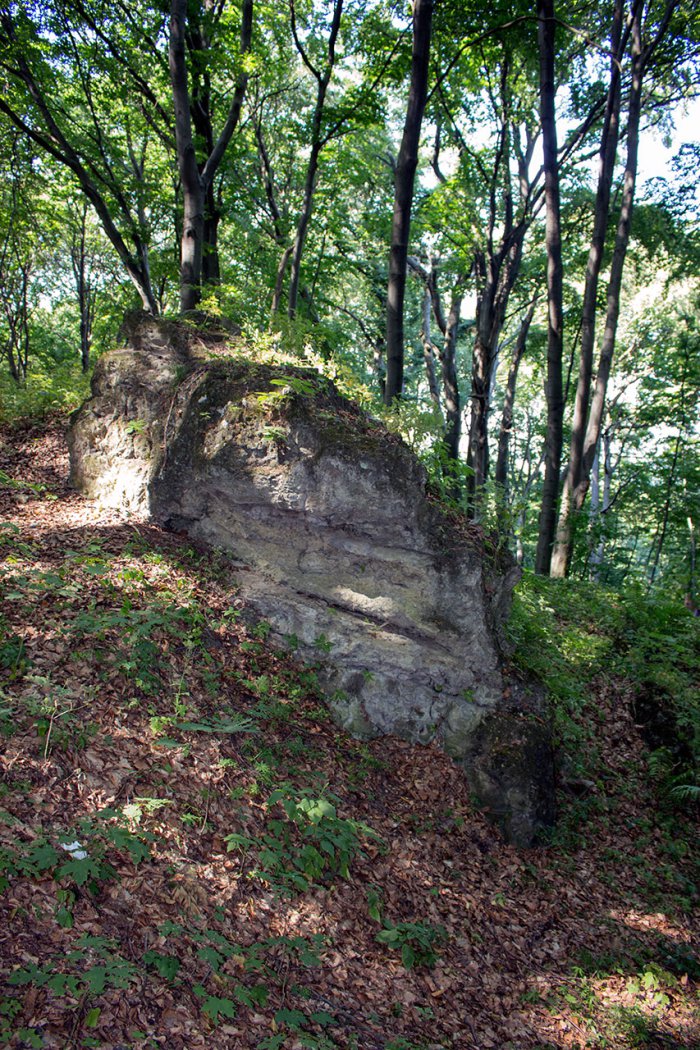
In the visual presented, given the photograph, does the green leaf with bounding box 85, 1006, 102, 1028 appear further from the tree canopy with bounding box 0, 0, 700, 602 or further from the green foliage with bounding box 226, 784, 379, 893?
the tree canopy with bounding box 0, 0, 700, 602

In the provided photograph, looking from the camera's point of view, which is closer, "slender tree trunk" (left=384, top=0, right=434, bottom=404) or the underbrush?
the underbrush

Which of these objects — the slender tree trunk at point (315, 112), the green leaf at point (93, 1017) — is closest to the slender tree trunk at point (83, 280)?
the slender tree trunk at point (315, 112)

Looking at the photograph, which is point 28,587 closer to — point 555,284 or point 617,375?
point 555,284

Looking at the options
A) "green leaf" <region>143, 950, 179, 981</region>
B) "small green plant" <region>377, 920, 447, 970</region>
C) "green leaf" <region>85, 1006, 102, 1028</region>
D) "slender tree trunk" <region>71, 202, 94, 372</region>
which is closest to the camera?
"green leaf" <region>85, 1006, 102, 1028</region>

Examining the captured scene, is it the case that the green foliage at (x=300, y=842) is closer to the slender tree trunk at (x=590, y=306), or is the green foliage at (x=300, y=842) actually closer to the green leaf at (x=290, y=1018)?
the green leaf at (x=290, y=1018)

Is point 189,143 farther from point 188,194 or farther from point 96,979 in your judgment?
point 96,979

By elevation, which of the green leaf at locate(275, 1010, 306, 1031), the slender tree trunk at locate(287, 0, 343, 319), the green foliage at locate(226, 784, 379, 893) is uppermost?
the slender tree trunk at locate(287, 0, 343, 319)

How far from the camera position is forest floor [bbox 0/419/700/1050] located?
3.29 m

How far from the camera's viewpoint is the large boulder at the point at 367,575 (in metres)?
6.52

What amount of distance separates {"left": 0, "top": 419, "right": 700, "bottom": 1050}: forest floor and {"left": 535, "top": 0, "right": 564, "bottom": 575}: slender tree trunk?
6.80 meters

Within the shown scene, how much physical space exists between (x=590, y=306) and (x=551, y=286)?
1171mm

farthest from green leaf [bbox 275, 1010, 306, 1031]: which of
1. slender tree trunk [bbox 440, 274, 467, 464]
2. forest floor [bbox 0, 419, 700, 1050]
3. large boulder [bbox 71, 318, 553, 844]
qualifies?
slender tree trunk [bbox 440, 274, 467, 464]

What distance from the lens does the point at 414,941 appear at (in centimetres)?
464

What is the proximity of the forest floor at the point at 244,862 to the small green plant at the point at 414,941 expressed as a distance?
0.05 feet
